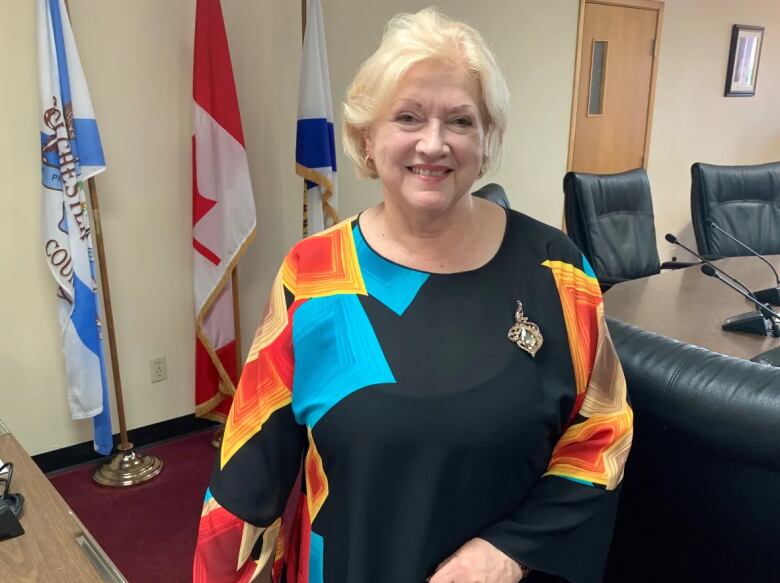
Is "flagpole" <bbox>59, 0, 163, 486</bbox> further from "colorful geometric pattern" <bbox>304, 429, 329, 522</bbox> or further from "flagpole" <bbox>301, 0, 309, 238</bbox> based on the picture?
"colorful geometric pattern" <bbox>304, 429, 329, 522</bbox>

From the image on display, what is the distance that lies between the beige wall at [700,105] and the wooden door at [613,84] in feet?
0.62

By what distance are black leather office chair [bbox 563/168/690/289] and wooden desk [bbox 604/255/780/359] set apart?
0.42m

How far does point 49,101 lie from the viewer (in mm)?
2170

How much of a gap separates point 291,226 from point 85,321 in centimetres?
100

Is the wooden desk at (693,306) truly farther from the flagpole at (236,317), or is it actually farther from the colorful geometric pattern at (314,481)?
the flagpole at (236,317)

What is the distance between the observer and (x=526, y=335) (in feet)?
3.16

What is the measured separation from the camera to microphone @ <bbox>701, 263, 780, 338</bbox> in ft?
6.38

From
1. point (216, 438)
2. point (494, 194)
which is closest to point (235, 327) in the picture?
point (216, 438)

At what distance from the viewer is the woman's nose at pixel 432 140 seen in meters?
0.95

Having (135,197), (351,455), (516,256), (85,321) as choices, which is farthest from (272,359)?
(135,197)

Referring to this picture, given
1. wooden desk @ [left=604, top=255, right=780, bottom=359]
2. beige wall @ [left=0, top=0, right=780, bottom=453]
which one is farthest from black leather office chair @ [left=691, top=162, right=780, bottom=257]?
beige wall @ [left=0, top=0, right=780, bottom=453]

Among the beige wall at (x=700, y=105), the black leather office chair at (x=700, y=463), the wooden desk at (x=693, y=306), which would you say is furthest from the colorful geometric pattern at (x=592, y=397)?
the beige wall at (x=700, y=105)

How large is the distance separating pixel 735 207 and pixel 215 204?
2855 millimetres

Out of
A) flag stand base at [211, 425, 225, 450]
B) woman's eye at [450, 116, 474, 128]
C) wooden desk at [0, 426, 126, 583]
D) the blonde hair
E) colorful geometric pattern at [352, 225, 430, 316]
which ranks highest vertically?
the blonde hair
